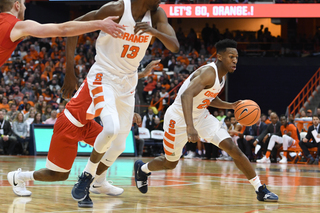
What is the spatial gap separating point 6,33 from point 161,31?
1.61m

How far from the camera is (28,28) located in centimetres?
357

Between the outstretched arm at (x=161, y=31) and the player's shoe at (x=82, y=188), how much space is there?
1.47 meters

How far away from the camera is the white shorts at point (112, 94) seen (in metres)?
4.36

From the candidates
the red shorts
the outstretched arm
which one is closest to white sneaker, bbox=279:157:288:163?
the outstretched arm

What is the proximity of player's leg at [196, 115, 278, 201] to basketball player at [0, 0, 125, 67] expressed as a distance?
2.14 metres

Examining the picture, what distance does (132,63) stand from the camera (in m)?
4.64

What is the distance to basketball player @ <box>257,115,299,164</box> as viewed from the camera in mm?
14180

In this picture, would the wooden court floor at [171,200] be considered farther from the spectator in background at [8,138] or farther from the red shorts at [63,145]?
the spectator in background at [8,138]

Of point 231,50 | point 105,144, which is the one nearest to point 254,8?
point 231,50

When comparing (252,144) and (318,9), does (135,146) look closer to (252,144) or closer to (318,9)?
(252,144)

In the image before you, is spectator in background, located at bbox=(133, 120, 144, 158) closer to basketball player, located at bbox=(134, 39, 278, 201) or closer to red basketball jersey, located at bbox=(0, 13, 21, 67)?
basketball player, located at bbox=(134, 39, 278, 201)

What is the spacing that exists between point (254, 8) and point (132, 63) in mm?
17947

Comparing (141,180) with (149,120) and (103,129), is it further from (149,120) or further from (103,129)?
(149,120)

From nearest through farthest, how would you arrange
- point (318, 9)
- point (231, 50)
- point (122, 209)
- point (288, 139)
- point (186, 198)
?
1. point (122, 209)
2. point (186, 198)
3. point (231, 50)
4. point (288, 139)
5. point (318, 9)
